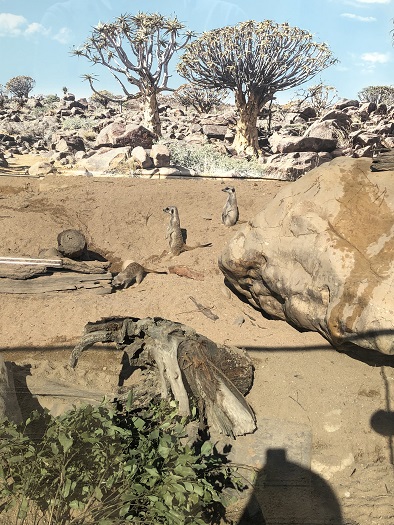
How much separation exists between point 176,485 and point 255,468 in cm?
170

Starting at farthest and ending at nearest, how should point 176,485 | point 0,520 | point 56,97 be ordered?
point 56,97, point 0,520, point 176,485

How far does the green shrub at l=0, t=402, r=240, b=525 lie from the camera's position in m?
2.71

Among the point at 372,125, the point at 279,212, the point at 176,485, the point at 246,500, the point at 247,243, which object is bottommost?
the point at 246,500

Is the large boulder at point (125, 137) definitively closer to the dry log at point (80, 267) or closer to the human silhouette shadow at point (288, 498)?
the dry log at point (80, 267)

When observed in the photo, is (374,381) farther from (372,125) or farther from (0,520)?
(372,125)

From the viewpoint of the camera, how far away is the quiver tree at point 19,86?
47.7m

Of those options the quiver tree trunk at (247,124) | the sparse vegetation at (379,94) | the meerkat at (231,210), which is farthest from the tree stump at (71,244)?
the sparse vegetation at (379,94)

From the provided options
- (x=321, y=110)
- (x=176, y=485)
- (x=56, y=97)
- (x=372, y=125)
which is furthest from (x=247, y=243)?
(x=56, y=97)

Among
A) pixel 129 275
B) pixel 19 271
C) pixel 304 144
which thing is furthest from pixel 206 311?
pixel 304 144

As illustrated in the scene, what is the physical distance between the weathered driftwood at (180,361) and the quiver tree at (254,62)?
1901cm

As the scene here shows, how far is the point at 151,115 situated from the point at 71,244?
681 inches

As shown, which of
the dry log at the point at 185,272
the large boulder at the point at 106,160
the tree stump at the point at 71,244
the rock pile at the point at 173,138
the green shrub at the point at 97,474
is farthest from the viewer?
the rock pile at the point at 173,138

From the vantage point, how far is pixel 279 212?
6359mm

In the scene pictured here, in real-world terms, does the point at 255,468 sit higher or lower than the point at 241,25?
lower
